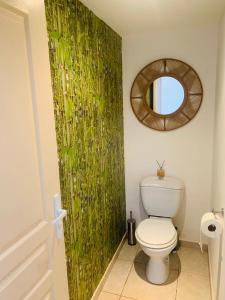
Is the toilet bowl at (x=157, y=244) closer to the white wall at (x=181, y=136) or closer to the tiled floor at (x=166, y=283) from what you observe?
the tiled floor at (x=166, y=283)

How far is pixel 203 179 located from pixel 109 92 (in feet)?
4.16

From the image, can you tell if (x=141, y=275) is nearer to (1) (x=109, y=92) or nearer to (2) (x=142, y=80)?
(1) (x=109, y=92)

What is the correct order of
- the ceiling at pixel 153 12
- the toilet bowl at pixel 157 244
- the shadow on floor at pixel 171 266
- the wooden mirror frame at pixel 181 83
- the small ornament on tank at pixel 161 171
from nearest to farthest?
the ceiling at pixel 153 12 < the toilet bowl at pixel 157 244 < the shadow on floor at pixel 171 266 < the wooden mirror frame at pixel 181 83 < the small ornament on tank at pixel 161 171

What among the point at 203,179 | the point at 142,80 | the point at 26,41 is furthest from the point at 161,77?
the point at 26,41

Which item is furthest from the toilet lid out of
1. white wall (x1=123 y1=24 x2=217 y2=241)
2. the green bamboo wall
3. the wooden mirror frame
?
the wooden mirror frame

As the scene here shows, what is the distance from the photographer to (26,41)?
3.06 feet

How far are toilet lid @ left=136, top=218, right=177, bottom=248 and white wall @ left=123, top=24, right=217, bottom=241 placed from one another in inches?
16.7

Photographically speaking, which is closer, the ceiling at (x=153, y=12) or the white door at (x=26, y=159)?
the white door at (x=26, y=159)

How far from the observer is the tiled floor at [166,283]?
1928mm

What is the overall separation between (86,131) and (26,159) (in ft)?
2.49

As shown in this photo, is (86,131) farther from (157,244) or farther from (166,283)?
(166,283)

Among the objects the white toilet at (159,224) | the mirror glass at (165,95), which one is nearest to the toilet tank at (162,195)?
the white toilet at (159,224)

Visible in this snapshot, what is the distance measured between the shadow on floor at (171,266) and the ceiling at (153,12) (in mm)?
2213

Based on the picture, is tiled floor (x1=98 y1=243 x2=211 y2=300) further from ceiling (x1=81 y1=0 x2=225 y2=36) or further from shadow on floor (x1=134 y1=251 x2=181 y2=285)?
ceiling (x1=81 y1=0 x2=225 y2=36)
